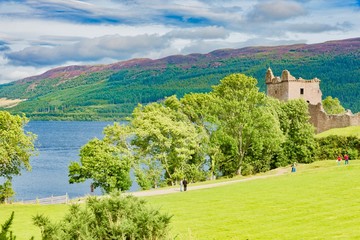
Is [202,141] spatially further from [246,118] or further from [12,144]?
[12,144]

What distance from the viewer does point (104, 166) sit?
56.8 m

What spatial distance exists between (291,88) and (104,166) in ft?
137

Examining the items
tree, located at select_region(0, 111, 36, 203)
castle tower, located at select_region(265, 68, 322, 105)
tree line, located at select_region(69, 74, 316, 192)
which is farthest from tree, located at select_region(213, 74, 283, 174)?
tree, located at select_region(0, 111, 36, 203)

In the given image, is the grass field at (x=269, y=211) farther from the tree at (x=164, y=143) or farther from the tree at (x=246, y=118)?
the tree at (x=246, y=118)

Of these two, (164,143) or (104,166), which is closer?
(104,166)

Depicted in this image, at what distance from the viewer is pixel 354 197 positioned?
2945 centimetres

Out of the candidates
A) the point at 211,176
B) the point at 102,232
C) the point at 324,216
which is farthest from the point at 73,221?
the point at 211,176

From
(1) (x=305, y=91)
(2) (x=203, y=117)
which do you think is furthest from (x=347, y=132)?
(1) (x=305, y=91)

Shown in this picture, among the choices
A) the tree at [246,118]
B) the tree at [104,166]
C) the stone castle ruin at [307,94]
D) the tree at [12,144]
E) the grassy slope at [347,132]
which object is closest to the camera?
the tree at [12,144]

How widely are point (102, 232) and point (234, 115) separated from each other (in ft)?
179

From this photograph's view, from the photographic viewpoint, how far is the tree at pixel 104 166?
56.5 meters

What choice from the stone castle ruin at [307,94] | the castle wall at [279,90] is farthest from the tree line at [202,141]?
the castle wall at [279,90]

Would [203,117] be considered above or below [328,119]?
above

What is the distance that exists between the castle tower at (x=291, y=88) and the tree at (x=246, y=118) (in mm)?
18170
